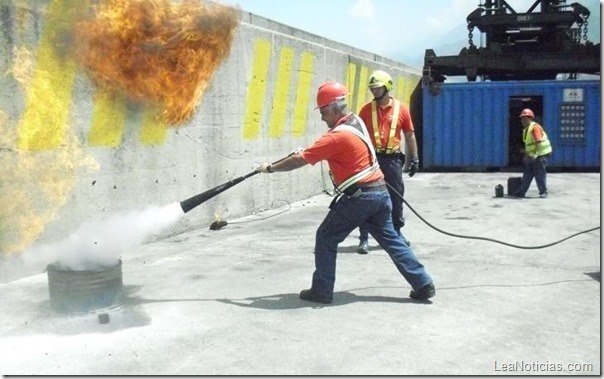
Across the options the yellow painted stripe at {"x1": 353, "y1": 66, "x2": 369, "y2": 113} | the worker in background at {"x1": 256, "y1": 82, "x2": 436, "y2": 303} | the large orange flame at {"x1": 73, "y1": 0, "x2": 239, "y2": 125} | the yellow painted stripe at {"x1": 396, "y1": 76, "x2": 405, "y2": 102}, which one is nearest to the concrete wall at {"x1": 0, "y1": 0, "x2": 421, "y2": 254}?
the large orange flame at {"x1": 73, "y1": 0, "x2": 239, "y2": 125}

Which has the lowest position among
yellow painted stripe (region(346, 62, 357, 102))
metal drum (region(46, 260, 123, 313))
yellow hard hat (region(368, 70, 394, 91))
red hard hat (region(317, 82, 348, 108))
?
metal drum (region(46, 260, 123, 313))

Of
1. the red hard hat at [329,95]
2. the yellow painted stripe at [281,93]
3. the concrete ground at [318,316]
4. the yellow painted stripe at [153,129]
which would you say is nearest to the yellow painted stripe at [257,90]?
the yellow painted stripe at [281,93]

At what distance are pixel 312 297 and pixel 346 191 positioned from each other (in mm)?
998

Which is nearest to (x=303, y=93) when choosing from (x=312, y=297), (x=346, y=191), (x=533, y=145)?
(x=533, y=145)

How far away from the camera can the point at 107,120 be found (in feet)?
23.4

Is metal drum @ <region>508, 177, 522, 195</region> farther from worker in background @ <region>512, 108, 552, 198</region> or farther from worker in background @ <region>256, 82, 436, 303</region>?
worker in background @ <region>256, 82, 436, 303</region>

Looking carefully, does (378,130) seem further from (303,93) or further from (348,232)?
(303,93)

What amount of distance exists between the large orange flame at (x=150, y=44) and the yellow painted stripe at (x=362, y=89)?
844 centimetres

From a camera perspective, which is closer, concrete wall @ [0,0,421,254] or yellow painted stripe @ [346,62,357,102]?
concrete wall @ [0,0,421,254]

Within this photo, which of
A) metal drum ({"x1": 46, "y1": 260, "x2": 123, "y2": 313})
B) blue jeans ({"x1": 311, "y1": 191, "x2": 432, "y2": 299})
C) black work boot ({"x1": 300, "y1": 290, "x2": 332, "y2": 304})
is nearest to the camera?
metal drum ({"x1": 46, "y1": 260, "x2": 123, "y2": 313})

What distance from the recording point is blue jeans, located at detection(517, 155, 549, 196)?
40.1 ft

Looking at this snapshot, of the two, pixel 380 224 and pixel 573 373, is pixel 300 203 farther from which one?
pixel 573 373

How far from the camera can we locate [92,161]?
6.97 m

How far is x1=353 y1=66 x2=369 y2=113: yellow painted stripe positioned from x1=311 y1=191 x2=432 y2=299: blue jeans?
994 centimetres
